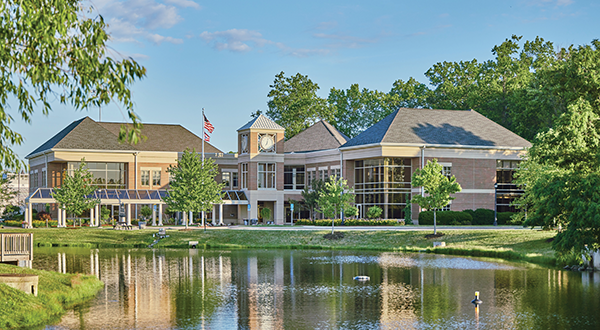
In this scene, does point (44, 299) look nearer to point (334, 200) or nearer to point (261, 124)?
point (334, 200)

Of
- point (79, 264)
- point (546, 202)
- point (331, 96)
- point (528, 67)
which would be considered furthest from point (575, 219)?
point (331, 96)

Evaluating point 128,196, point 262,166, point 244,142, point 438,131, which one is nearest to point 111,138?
point 128,196

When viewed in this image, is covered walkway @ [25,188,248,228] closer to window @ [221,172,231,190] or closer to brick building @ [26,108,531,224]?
brick building @ [26,108,531,224]

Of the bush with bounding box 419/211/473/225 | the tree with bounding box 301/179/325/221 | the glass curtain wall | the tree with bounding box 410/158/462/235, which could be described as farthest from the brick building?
Answer: the tree with bounding box 410/158/462/235

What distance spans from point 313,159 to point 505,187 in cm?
2028

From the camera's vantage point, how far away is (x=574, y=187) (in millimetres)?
27047

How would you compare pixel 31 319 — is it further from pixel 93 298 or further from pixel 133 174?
pixel 133 174

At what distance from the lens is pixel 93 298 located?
23250 mm

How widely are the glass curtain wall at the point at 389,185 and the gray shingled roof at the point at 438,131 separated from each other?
2303mm

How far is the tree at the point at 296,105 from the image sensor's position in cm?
9112

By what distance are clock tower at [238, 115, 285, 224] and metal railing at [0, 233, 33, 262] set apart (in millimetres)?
42622

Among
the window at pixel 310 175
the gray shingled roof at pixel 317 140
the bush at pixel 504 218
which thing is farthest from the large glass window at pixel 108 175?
the bush at pixel 504 218

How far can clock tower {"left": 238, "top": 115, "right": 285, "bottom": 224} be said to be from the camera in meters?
68.4

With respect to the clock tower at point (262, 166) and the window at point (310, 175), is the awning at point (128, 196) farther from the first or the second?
the window at point (310, 175)
